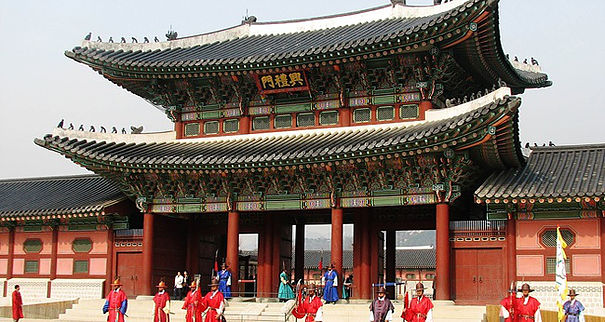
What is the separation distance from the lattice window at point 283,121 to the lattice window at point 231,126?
1581mm

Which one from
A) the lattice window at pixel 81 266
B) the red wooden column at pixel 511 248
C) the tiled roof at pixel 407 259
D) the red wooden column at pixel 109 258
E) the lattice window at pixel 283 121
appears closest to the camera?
the red wooden column at pixel 511 248

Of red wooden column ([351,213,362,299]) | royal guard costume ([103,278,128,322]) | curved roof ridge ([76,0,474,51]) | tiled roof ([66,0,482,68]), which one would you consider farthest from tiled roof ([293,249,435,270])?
royal guard costume ([103,278,128,322])

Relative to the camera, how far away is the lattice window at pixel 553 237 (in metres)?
22.6

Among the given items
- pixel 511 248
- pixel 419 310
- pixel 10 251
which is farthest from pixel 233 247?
pixel 419 310

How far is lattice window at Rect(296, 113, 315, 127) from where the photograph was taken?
26934 mm

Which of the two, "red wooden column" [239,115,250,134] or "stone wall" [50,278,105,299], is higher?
"red wooden column" [239,115,250,134]

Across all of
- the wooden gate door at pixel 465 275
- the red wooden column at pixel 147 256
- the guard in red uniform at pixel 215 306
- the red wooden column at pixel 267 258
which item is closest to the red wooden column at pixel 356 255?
the red wooden column at pixel 267 258

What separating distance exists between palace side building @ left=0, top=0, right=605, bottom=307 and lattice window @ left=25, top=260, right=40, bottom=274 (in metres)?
0.06

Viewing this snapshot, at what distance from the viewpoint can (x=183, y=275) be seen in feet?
95.2

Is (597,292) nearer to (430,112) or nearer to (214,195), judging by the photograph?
(430,112)

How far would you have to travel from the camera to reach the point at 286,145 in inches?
1009

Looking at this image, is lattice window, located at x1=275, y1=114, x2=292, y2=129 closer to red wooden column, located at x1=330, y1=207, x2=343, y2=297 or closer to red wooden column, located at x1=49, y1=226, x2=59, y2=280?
red wooden column, located at x1=330, y1=207, x2=343, y2=297

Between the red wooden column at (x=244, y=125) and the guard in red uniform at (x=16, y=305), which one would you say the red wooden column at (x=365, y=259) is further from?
the guard in red uniform at (x=16, y=305)

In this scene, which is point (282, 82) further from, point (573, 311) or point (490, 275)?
point (573, 311)
